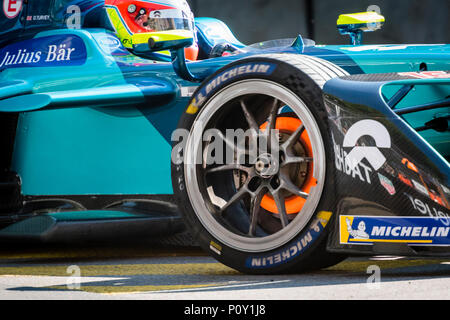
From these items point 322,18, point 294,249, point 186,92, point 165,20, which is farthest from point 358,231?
point 322,18

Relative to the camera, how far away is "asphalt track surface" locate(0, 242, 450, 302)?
306cm

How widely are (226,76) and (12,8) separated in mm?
1941

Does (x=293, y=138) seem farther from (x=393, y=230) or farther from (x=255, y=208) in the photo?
(x=393, y=230)

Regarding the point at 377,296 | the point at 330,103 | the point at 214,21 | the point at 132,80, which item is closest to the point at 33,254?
the point at 132,80

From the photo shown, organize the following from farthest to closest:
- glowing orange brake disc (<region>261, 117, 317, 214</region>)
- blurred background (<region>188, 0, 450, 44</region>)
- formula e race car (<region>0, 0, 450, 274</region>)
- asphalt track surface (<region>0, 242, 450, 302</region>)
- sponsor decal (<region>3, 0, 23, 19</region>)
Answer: blurred background (<region>188, 0, 450, 44</region>) < sponsor decal (<region>3, 0, 23, 19</region>) < glowing orange brake disc (<region>261, 117, 317, 214</region>) < formula e race car (<region>0, 0, 450, 274</region>) < asphalt track surface (<region>0, 242, 450, 302</region>)

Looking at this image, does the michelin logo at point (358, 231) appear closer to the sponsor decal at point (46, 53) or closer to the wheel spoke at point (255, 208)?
the wheel spoke at point (255, 208)

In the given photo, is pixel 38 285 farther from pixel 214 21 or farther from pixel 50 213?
pixel 214 21

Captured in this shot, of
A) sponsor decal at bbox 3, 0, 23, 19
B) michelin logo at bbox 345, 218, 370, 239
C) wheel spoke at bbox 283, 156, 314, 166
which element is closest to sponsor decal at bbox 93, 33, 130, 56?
sponsor decal at bbox 3, 0, 23, 19

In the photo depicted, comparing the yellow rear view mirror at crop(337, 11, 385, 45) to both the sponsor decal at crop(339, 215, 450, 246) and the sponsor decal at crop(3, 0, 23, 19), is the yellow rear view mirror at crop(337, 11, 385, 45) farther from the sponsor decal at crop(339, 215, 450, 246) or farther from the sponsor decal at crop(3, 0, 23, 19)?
the sponsor decal at crop(339, 215, 450, 246)

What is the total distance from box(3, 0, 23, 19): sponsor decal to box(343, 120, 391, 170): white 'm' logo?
2531 millimetres

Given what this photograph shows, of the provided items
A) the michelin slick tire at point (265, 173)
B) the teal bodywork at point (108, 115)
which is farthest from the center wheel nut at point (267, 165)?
the teal bodywork at point (108, 115)

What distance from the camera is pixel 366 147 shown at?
10.9 feet

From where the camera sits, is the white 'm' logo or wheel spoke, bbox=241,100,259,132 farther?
wheel spoke, bbox=241,100,259,132
